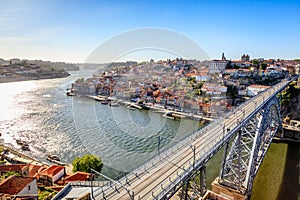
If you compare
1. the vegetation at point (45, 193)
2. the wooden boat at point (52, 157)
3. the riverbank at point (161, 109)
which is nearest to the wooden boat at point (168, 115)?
the riverbank at point (161, 109)

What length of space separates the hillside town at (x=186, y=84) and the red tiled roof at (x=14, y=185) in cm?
1379

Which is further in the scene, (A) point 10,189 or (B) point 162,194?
(A) point 10,189

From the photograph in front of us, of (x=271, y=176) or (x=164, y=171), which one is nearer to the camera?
(x=164, y=171)

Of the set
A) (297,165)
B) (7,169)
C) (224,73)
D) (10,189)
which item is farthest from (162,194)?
(224,73)

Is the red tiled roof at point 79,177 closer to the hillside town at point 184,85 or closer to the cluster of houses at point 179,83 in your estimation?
the hillside town at point 184,85

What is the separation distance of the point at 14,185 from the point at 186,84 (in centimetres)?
2001

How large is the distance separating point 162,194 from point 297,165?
33.2 ft

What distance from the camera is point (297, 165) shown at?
11.3 m

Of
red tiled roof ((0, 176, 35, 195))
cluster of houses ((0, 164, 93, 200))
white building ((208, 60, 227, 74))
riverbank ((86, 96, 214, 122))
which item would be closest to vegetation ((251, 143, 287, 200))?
riverbank ((86, 96, 214, 122))

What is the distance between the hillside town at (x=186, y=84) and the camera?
2152 centimetres

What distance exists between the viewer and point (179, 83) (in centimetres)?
2570

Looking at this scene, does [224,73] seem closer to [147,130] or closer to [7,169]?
[147,130]

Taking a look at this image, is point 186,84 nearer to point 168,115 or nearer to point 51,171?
point 168,115

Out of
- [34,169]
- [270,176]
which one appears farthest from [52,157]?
[270,176]
